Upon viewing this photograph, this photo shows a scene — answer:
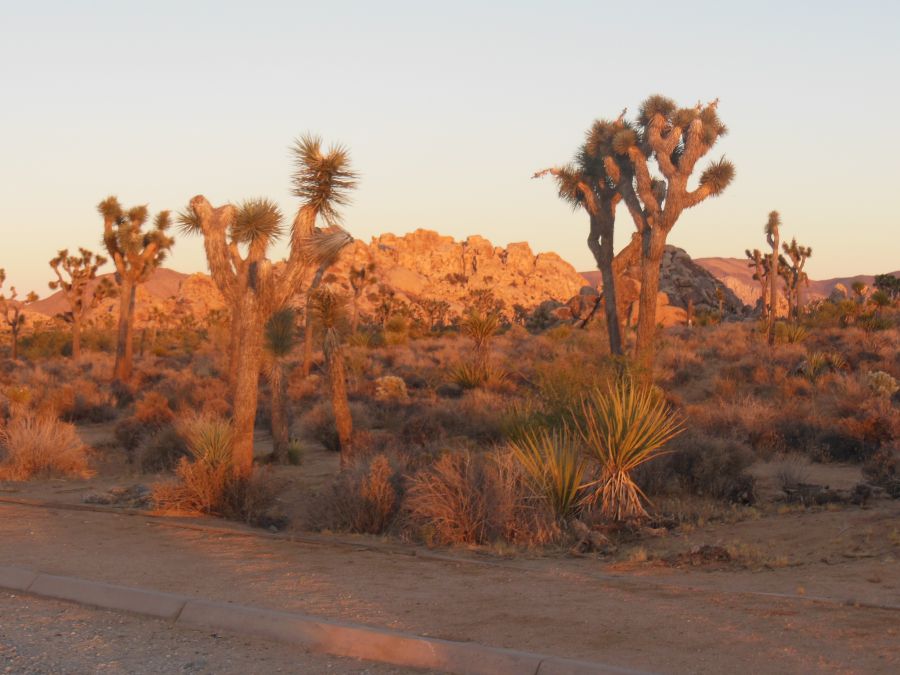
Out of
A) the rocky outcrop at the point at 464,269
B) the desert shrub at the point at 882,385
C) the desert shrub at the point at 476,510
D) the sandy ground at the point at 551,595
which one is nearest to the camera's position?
the sandy ground at the point at 551,595

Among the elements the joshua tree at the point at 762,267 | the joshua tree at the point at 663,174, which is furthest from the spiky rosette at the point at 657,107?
the joshua tree at the point at 762,267

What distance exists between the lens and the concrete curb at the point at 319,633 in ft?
18.3

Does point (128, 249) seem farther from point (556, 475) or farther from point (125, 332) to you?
point (556, 475)

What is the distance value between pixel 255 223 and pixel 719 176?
36.4 ft

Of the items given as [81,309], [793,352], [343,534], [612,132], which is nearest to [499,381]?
[612,132]

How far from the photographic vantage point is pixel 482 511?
34.2ft

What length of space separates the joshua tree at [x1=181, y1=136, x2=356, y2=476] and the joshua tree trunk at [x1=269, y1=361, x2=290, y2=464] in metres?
3.50

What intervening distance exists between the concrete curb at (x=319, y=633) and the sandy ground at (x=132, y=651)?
0.40 ft

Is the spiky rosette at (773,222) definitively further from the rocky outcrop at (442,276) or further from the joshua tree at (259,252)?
the rocky outcrop at (442,276)

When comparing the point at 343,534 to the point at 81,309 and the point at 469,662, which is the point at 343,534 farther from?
the point at 81,309

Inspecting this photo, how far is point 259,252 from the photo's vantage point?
1395 cm

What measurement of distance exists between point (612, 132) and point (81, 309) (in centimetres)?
3281

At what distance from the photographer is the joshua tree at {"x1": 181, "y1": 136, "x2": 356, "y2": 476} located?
13586 mm

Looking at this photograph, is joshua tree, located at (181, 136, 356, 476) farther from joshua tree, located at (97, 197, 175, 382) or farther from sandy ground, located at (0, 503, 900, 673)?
joshua tree, located at (97, 197, 175, 382)
